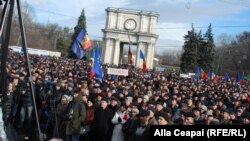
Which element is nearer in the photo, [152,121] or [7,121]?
[152,121]

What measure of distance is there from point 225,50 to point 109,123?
109 metres

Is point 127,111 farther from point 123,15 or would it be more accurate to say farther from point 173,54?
point 173,54

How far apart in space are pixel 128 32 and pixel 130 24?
5.82 ft

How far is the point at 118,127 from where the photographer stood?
9.41 meters

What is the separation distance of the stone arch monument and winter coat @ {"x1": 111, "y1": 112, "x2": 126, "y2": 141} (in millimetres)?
76658

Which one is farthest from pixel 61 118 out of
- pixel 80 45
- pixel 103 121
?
pixel 80 45

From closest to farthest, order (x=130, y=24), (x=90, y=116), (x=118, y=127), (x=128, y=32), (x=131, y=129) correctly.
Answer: (x=131, y=129) → (x=118, y=127) → (x=90, y=116) → (x=128, y=32) → (x=130, y=24)

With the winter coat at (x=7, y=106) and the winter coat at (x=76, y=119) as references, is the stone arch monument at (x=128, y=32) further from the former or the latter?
the winter coat at (x=76, y=119)

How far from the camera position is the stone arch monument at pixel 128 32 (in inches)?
3447

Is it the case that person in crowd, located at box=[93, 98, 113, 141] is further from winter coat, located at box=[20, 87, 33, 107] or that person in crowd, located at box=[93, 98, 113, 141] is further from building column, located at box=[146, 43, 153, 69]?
building column, located at box=[146, 43, 153, 69]

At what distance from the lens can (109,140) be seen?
10219 mm

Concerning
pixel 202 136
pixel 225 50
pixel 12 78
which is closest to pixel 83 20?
pixel 225 50

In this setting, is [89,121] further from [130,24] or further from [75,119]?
[130,24]

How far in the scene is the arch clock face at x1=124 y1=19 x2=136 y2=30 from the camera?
88.2 metres
